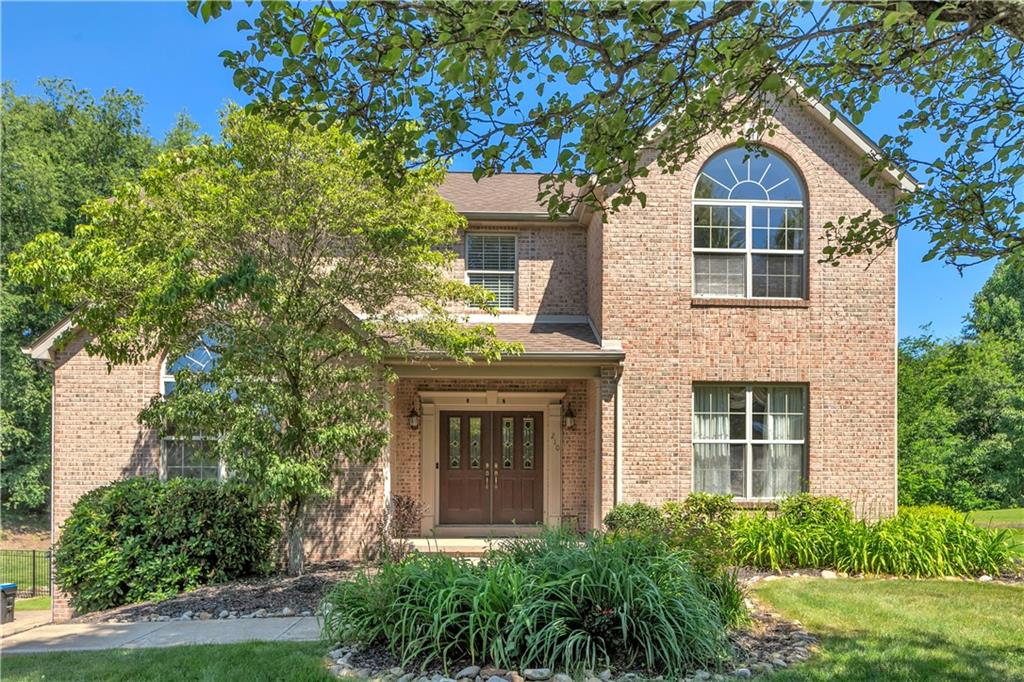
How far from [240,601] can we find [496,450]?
19.5 ft

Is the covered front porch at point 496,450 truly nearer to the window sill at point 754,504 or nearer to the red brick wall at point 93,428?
the window sill at point 754,504

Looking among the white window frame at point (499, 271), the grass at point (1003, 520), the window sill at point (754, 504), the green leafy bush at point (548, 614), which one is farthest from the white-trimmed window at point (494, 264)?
the grass at point (1003, 520)

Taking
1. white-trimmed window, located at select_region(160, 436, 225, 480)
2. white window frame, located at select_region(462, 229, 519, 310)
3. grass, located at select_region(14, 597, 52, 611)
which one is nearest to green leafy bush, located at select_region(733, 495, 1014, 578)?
white window frame, located at select_region(462, 229, 519, 310)

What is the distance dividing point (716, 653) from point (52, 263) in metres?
7.96

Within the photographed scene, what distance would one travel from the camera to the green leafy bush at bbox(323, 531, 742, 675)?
5.02m

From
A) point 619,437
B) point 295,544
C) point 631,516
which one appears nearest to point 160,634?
point 295,544

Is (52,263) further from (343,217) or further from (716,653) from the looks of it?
(716,653)

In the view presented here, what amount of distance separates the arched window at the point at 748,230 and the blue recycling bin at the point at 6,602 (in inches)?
519

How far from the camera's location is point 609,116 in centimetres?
483

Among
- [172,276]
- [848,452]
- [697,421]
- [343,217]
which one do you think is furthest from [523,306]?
[172,276]

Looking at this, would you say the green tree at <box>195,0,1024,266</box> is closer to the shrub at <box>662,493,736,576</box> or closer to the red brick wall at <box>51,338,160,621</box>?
the shrub at <box>662,493,736,576</box>

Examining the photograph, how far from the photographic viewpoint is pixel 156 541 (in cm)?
920

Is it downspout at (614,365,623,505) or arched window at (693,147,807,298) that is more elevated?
arched window at (693,147,807,298)

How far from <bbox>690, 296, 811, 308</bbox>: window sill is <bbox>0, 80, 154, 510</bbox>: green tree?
19922mm
